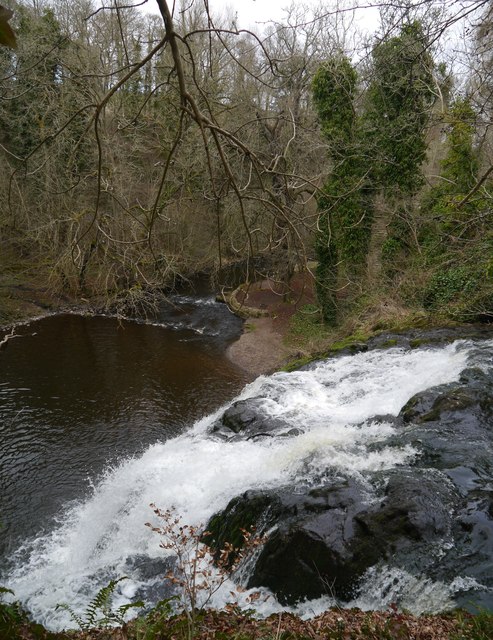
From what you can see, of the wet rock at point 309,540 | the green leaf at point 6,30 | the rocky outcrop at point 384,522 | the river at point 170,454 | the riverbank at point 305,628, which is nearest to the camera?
the green leaf at point 6,30

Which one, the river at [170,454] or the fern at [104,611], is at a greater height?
the fern at [104,611]

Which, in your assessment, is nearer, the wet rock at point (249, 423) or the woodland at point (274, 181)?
the wet rock at point (249, 423)

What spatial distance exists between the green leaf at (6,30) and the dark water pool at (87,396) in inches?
267

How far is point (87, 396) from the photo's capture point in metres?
10.5

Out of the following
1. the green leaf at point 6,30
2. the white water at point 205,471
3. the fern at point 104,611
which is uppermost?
the green leaf at point 6,30

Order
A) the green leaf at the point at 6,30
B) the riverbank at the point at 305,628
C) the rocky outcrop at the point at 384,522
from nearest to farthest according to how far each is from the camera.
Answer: the green leaf at the point at 6,30 → the riverbank at the point at 305,628 → the rocky outcrop at the point at 384,522

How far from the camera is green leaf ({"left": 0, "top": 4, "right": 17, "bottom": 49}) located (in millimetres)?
854

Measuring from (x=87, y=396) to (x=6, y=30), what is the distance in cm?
1035

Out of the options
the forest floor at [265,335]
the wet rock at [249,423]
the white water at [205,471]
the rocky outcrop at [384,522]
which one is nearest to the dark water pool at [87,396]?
the forest floor at [265,335]

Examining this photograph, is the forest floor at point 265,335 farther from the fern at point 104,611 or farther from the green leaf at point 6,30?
the green leaf at point 6,30

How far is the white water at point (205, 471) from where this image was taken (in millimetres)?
5449

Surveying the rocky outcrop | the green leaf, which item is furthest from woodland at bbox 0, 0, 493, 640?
the green leaf

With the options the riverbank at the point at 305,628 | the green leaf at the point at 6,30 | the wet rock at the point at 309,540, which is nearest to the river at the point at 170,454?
the wet rock at the point at 309,540

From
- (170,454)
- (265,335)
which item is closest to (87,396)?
(170,454)
